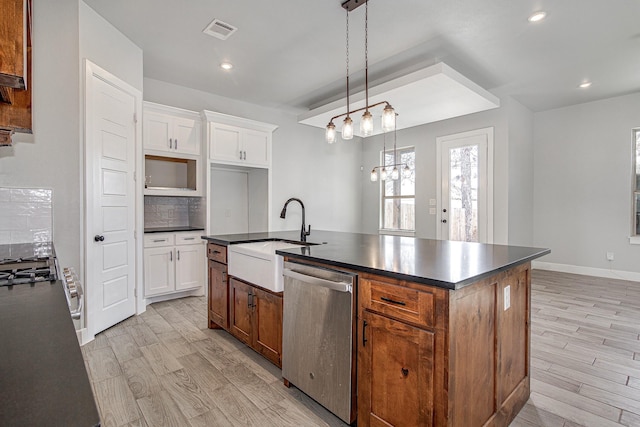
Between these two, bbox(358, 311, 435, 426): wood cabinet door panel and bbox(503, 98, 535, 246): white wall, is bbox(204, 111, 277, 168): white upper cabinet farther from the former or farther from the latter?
bbox(503, 98, 535, 246): white wall

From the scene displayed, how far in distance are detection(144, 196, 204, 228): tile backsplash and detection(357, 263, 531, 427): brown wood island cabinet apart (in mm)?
3351

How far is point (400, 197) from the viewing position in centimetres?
656

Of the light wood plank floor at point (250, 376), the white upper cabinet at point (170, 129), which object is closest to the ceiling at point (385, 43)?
the white upper cabinet at point (170, 129)

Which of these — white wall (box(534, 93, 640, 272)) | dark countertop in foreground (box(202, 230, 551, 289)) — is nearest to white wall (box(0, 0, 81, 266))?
dark countertop in foreground (box(202, 230, 551, 289))

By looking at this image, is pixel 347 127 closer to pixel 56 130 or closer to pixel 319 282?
pixel 319 282

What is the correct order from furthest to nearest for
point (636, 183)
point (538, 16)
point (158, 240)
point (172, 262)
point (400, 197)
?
point (400, 197) < point (636, 183) < point (172, 262) < point (158, 240) < point (538, 16)

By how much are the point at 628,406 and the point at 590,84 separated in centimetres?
439

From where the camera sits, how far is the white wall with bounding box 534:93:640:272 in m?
5.04

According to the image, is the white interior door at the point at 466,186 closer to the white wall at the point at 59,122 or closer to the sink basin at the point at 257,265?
the sink basin at the point at 257,265

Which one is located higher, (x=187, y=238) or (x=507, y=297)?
(x=187, y=238)

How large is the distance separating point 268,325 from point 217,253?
0.95 meters

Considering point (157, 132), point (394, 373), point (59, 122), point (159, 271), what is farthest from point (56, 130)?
point (394, 373)

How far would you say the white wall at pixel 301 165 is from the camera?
4633mm

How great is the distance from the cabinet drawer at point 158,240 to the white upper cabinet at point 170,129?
3.40 feet
